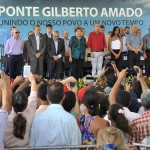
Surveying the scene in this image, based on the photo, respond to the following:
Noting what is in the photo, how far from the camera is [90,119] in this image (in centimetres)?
478

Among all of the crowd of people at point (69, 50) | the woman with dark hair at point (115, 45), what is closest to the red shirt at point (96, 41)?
the crowd of people at point (69, 50)

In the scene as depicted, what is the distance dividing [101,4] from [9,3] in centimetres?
299

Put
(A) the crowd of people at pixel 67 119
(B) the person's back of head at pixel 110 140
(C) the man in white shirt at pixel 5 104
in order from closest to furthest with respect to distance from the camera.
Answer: (B) the person's back of head at pixel 110 140 → (C) the man in white shirt at pixel 5 104 → (A) the crowd of people at pixel 67 119

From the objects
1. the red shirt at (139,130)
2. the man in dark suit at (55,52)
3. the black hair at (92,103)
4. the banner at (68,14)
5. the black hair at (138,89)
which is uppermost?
the banner at (68,14)

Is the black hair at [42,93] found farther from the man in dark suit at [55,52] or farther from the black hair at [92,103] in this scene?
the man in dark suit at [55,52]

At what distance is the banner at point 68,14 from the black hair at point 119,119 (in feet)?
33.9

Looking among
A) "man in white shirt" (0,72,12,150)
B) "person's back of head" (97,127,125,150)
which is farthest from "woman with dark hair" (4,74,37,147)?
"person's back of head" (97,127,125,150)

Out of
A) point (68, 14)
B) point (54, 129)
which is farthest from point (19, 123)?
point (68, 14)

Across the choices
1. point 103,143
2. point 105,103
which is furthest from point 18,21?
point 103,143

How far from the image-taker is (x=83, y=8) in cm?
1500

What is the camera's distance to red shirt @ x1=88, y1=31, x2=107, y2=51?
42.4 ft

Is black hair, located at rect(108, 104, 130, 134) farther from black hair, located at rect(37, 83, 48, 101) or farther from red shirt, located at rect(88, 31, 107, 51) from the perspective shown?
red shirt, located at rect(88, 31, 107, 51)

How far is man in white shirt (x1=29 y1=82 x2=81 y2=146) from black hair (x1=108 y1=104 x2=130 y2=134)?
0.37 meters

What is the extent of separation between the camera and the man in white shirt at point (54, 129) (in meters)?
4.50
